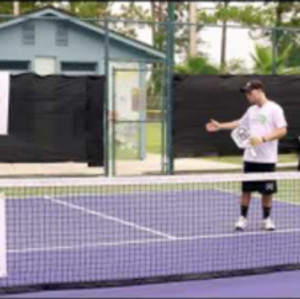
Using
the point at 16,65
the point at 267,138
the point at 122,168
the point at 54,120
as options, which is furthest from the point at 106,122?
the point at 267,138

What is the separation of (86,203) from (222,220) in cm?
214

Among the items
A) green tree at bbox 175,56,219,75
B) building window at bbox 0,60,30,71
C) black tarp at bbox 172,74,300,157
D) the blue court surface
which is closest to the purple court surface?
the blue court surface

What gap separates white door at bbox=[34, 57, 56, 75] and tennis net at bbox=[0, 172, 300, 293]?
3.87 metres

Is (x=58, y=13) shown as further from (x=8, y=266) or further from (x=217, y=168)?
(x=8, y=266)

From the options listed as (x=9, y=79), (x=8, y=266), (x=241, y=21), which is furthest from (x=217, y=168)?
(x=8, y=266)

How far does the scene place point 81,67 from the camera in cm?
1541

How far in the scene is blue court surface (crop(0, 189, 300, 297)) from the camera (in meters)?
6.03

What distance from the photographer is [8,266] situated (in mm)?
6141

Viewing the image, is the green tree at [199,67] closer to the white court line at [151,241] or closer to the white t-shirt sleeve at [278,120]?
the white t-shirt sleeve at [278,120]

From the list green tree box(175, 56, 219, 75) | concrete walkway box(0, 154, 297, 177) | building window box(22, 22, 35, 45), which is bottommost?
concrete walkway box(0, 154, 297, 177)

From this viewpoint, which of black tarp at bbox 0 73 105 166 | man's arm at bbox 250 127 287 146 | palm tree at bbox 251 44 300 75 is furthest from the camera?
palm tree at bbox 251 44 300 75

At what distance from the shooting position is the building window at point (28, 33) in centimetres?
1406

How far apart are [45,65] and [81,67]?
0.93m

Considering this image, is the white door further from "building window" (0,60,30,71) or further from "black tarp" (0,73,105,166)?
"black tarp" (0,73,105,166)
